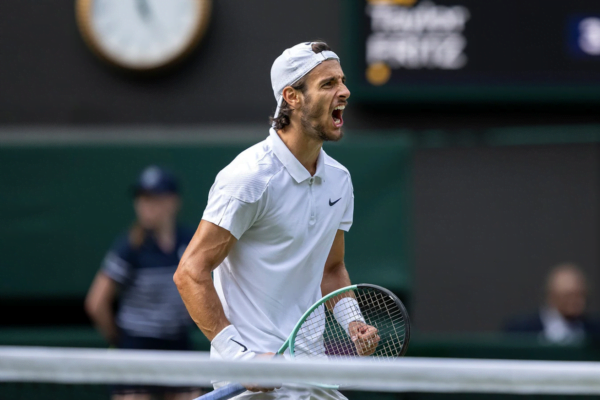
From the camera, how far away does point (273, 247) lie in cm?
285

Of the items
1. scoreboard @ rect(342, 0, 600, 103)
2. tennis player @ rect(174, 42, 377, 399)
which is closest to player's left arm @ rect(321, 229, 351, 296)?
tennis player @ rect(174, 42, 377, 399)

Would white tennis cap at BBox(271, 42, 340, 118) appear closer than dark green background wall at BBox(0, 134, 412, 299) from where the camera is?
Yes

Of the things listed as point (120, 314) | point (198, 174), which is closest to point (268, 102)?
point (198, 174)

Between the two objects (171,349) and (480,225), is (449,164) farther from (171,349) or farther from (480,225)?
(171,349)

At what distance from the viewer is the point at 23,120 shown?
21.6ft

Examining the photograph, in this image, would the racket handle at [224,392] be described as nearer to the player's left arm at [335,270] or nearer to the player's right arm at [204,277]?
the player's right arm at [204,277]

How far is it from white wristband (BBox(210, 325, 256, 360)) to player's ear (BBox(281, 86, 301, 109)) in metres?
0.70

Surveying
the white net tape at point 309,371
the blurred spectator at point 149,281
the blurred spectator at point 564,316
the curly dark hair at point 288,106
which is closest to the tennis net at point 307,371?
the white net tape at point 309,371

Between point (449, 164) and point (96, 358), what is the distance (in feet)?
14.8

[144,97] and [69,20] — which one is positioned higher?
[69,20]

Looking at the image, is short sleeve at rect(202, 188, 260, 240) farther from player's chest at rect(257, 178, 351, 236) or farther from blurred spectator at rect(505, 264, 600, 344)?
blurred spectator at rect(505, 264, 600, 344)

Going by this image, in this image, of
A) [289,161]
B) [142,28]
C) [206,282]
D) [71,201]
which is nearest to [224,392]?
[206,282]

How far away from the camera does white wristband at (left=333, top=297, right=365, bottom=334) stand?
2.96 meters

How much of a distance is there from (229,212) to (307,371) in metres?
0.68
